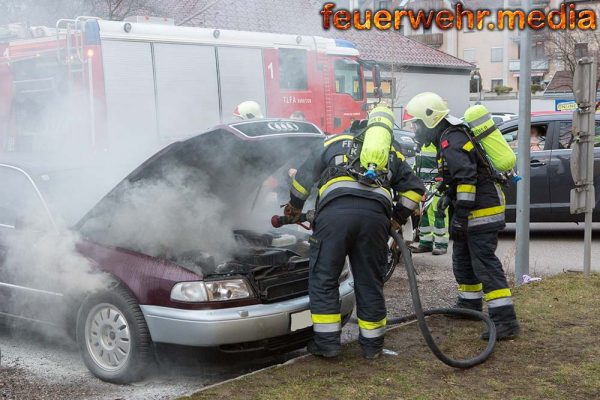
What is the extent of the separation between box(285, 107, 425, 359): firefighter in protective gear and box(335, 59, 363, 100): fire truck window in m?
9.29

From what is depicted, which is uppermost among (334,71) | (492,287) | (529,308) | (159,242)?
(334,71)

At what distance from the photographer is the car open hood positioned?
4.70 m

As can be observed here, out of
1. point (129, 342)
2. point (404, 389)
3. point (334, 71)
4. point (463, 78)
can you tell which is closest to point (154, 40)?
point (334, 71)

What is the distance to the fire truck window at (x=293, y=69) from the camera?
12.7 metres

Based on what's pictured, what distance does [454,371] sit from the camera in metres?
4.49

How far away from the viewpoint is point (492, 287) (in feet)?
16.5

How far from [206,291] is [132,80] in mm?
6762

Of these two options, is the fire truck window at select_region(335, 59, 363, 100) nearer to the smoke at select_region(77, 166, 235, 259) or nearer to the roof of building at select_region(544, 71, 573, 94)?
the smoke at select_region(77, 166, 235, 259)

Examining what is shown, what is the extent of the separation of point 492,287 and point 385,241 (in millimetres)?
906

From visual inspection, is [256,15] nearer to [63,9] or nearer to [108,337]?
[63,9]

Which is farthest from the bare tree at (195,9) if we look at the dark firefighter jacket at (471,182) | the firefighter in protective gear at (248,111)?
the dark firefighter jacket at (471,182)

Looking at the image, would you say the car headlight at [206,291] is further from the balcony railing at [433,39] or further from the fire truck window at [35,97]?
the balcony railing at [433,39]

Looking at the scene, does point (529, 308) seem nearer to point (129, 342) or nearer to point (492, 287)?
point (492, 287)

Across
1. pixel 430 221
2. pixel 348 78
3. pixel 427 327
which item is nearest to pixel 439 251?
pixel 430 221
